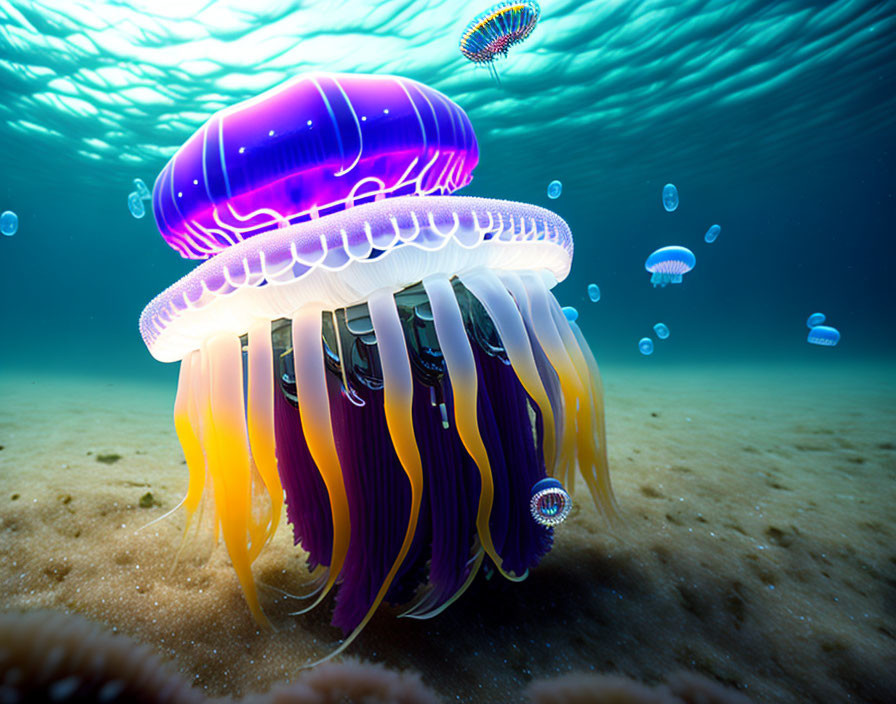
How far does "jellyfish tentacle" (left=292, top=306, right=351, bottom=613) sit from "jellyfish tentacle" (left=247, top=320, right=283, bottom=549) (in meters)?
0.12

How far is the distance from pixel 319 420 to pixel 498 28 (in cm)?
817

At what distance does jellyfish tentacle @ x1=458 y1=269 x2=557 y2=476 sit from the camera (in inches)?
55.6

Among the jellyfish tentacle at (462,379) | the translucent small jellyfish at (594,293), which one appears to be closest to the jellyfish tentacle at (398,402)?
the jellyfish tentacle at (462,379)

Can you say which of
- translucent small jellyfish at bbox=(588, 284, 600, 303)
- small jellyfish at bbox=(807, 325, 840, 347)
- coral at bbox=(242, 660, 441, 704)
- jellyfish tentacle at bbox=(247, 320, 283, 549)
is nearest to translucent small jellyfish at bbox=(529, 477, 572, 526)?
coral at bbox=(242, 660, 441, 704)

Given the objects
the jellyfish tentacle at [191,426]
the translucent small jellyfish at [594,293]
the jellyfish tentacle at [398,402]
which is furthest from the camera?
the translucent small jellyfish at [594,293]

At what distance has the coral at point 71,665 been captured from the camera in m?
0.54

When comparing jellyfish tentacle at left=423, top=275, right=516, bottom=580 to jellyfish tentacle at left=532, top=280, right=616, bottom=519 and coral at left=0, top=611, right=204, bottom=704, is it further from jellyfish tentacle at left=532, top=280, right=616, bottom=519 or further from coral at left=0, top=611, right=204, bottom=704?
coral at left=0, top=611, right=204, bottom=704

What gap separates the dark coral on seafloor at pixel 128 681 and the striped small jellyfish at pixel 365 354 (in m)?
0.43

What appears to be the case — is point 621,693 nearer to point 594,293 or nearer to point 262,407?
point 262,407

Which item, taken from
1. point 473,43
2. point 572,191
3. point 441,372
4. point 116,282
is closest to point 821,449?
point 441,372

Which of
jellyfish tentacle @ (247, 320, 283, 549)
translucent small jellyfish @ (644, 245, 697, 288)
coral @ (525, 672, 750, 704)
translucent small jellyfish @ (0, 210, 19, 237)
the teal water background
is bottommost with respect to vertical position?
coral @ (525, 672, 750, 704)

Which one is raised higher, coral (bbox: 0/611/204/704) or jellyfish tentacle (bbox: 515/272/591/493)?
jellyfish tentacle (bbox: 515/272/591/493)

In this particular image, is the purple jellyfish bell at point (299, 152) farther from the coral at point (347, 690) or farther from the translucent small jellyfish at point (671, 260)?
the translucent small jellyfish at point (671, 260)

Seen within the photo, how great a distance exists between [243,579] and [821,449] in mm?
4459
